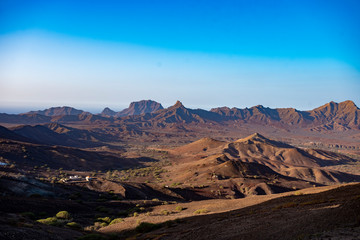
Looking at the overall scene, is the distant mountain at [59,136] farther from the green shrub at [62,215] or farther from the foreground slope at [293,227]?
the foreground slope at [293,227]

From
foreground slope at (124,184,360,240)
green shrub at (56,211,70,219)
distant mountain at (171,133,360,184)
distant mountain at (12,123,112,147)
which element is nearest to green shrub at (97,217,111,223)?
green shrub at (56,211,70,219)

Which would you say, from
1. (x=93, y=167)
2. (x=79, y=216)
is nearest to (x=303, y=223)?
(x=79, y=216)

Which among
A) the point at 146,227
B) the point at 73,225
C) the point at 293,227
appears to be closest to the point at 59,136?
the point at 73,225

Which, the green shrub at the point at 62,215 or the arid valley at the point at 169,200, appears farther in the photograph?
the green shrub at the point at 62,215

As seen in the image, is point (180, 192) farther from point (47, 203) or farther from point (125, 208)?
point (47, 203)

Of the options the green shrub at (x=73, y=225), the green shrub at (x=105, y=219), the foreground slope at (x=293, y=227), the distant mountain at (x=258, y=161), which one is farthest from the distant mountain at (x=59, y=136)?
the foreground slope at (x=293, y=227)

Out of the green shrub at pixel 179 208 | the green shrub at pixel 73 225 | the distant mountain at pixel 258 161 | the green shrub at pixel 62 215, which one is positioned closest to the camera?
the green shrub at pixel 73 225

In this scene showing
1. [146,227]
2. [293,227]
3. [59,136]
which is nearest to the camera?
[293,227]

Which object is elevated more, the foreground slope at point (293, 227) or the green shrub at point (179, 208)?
the foreground slope at point (293, 227)

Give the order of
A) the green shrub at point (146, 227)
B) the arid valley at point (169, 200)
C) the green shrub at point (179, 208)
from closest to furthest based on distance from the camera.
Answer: the arid valley at point (169, 200)
the green shrub at point (146, 227)
the green shrub at point (179, 208)

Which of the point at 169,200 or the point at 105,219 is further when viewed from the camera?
the point at 169,200

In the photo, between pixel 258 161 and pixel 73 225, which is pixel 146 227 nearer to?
pixel 73 225
